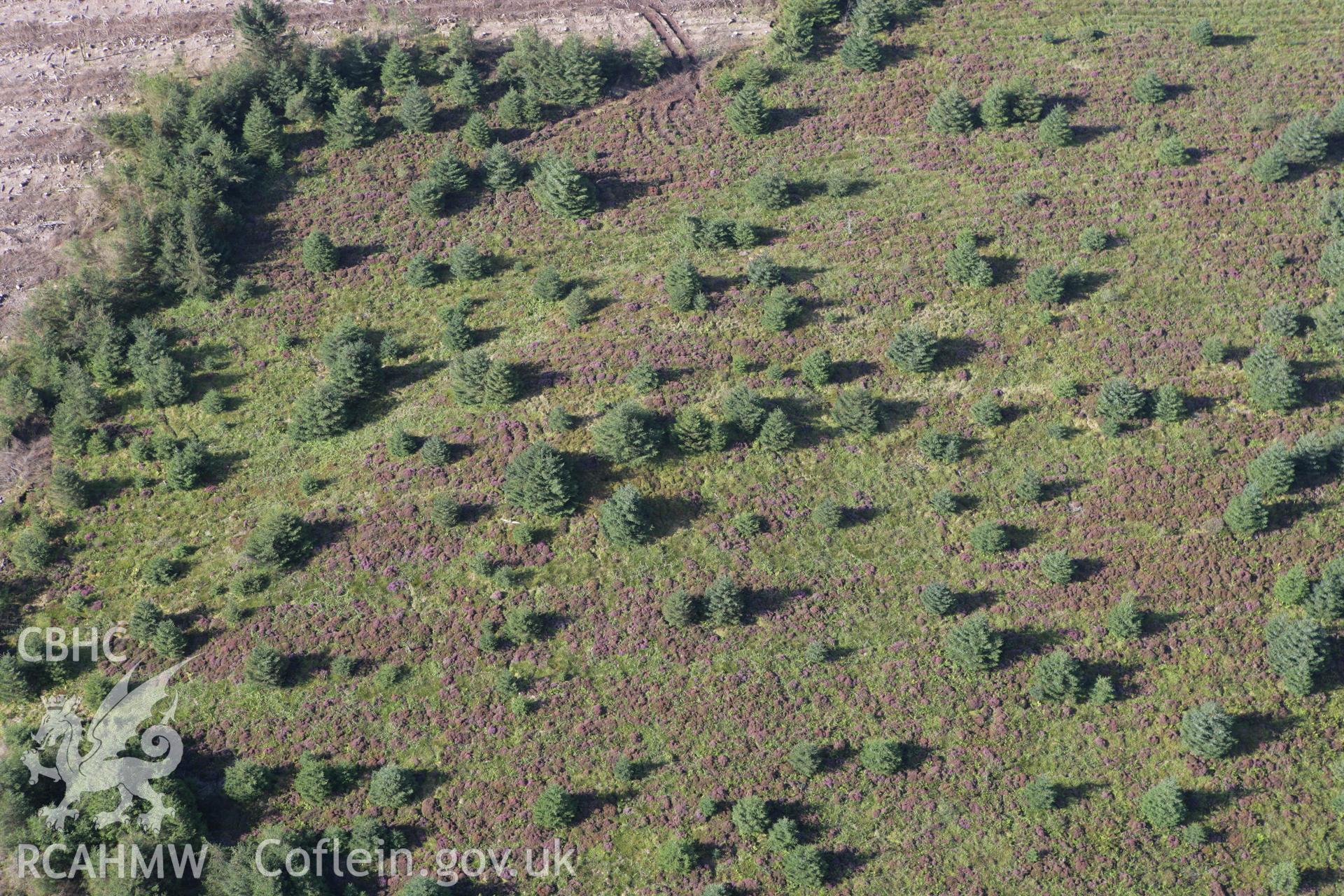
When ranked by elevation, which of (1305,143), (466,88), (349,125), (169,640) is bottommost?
(169,640)

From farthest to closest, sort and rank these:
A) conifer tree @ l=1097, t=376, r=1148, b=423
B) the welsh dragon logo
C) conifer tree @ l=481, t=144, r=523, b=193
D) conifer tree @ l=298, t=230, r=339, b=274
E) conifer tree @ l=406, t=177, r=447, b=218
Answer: conifer tree @ l=481, t=144, r=523, b=193 < conifer tree @ l=406, t=177, r=447, b=218 < conifer tree @ l=298, t=230, r=339, b=274 < conifer tree @ l=1097, t=376, r=1148, b=423 < the welsh dragon logo

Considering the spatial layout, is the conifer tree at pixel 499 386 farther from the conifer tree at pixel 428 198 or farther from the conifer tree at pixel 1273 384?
the conifer tree at pixel 1273 384

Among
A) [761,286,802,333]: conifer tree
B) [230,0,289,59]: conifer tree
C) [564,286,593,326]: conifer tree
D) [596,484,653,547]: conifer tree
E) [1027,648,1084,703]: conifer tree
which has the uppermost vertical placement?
[230,0,289,59]: conifer tree

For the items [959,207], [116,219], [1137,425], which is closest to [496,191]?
[116,219]

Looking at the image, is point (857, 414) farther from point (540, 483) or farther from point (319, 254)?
point (319, 254)

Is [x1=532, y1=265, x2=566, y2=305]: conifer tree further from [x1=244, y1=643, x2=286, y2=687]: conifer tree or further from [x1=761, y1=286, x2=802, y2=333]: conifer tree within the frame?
[x1=244, y1=643, x2=286, y2=687]: conifer tree

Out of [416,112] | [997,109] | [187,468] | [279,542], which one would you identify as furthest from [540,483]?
[997,109]

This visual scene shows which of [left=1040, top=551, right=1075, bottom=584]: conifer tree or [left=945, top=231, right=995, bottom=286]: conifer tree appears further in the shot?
[left=945, top=231, right=995, bottom=286]: conifer tree

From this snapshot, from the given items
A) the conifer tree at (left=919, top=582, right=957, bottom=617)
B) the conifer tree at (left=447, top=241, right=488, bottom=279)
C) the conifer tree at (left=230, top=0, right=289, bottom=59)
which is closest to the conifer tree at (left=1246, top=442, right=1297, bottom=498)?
the conifer tree at (left=919, top=582, right=957, bottom=617)
